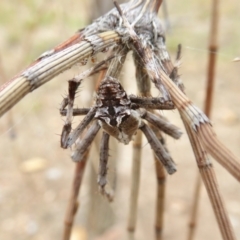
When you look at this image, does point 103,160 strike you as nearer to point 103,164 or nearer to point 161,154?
point 103,164

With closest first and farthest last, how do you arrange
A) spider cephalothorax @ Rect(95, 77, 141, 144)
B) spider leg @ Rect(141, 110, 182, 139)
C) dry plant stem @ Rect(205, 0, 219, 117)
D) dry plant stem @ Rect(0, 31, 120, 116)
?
dry plant stem @ Rect(0, 31, 120, 116)
spider cephalothorax @ Rect(95, 77, 141, 144)
spider leg @ Rect(141, 110, 182, 139)
dry plant stem @ Rect(205, 0, 219, 117)

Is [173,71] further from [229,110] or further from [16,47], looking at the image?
[16,47]

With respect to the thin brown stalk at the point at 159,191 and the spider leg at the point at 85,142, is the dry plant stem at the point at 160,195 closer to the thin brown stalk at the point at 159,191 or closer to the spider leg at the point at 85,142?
the thin brown stalk at the point at 159,191

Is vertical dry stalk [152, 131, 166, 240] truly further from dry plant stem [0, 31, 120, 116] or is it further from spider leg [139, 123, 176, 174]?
dry plant stem [0, 31, 120, 116]

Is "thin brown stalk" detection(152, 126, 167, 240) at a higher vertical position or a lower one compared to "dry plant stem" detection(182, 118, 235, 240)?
higher

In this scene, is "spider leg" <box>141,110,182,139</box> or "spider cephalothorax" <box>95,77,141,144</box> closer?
"spider cephalothorax" <box>95,77,141,144</box>

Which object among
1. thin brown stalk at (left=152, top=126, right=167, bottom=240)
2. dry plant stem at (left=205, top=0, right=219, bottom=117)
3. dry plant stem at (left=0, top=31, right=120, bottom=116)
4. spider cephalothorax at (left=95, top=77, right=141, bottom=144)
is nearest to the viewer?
dry plant stem at (left=0, top=31, right=120, bottom=116)

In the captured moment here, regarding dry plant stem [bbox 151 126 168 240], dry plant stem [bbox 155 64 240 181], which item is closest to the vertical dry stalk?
dry plant stem [bbox 151 126 168 240]
